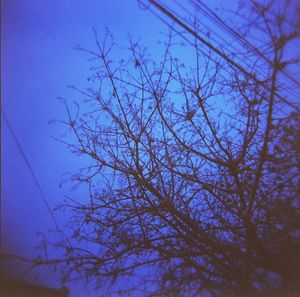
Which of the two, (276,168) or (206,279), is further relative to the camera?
(276,168)

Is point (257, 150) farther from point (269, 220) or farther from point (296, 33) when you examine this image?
point (296, 33)

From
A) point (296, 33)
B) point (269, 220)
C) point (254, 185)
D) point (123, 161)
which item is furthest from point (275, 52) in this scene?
point (123, 161)

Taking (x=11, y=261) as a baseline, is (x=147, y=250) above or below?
above

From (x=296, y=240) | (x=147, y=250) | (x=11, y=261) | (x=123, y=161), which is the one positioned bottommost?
(x=11, y=261)

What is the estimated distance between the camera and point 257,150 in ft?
13.1

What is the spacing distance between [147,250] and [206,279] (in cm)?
77

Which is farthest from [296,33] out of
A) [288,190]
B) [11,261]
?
[11,261]

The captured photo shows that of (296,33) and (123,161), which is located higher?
(296,33)

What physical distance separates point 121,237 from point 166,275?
703 mm

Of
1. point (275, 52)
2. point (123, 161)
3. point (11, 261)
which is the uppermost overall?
point (275, 52)

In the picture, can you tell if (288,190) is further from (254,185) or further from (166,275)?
(166,275)

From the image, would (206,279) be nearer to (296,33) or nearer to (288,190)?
(288,190)

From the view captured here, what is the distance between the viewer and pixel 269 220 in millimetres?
3787

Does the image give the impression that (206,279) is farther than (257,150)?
No
